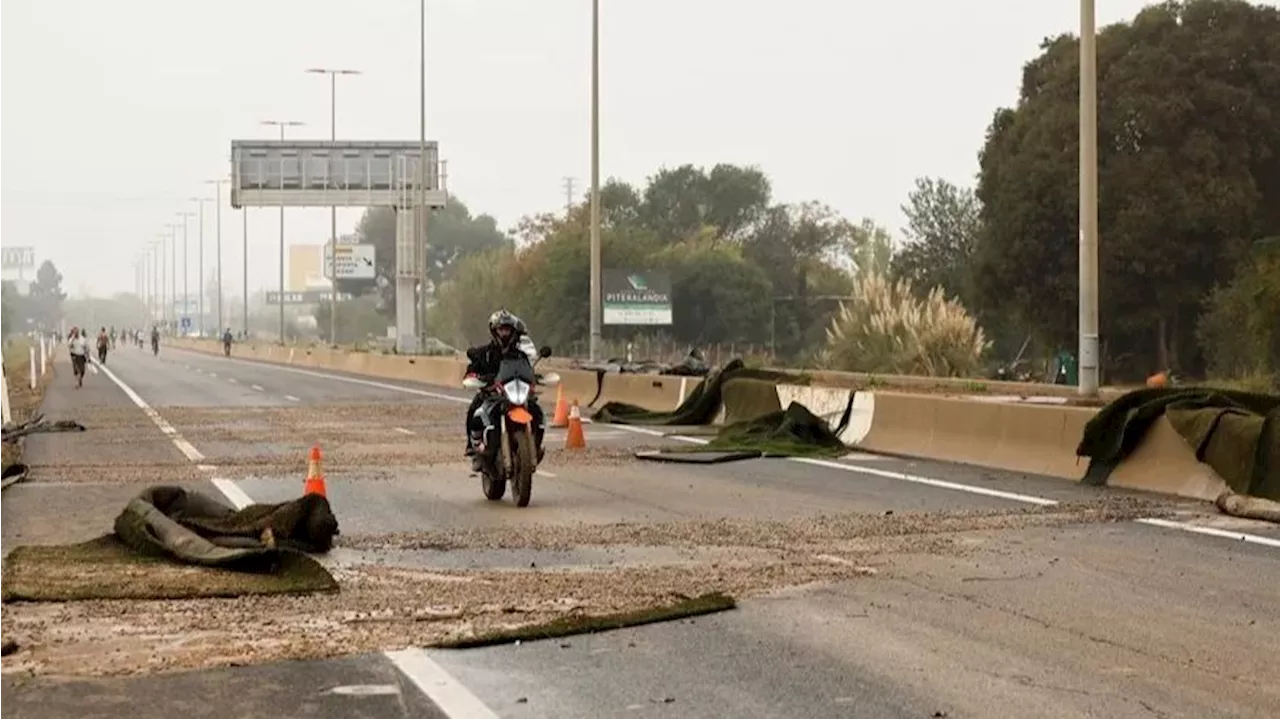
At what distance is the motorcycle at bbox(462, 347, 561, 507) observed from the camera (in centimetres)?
1622

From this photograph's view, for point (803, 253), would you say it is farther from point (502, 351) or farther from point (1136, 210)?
point (502, 351)

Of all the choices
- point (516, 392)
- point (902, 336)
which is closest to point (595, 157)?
point (902, 336)

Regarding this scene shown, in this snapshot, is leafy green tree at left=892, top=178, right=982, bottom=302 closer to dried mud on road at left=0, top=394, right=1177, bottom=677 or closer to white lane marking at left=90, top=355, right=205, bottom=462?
white lane marking at left=90, top=355, right=205, bottom=462

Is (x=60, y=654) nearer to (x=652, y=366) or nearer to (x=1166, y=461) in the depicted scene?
(x=1166, y=461)

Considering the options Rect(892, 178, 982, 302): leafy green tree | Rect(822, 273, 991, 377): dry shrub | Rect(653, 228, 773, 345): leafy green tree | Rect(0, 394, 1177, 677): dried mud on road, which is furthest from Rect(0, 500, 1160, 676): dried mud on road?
Rect(653, 228, 773, 345): leafy green tree

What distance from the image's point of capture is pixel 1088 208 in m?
23.0

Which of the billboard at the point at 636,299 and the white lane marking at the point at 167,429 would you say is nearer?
the white lane marking at the point at 167,429

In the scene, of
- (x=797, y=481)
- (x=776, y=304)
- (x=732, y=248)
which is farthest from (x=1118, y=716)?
(x=732, y=248)

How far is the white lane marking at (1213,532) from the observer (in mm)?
13039

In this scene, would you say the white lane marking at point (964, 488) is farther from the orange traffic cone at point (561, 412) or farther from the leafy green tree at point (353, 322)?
the leafy green tree at point (353, 322)

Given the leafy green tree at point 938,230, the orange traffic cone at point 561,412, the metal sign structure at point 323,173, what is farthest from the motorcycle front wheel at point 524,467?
the metal sign structure at point 323,173

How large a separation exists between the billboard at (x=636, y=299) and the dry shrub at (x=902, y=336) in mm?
30798

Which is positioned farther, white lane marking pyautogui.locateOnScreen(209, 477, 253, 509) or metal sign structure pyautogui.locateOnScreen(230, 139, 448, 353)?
metal sign structure pyautogui.locateOnScreen(230, 139, 448, 353)

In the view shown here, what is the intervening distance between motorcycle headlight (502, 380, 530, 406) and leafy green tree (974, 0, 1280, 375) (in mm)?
35192
